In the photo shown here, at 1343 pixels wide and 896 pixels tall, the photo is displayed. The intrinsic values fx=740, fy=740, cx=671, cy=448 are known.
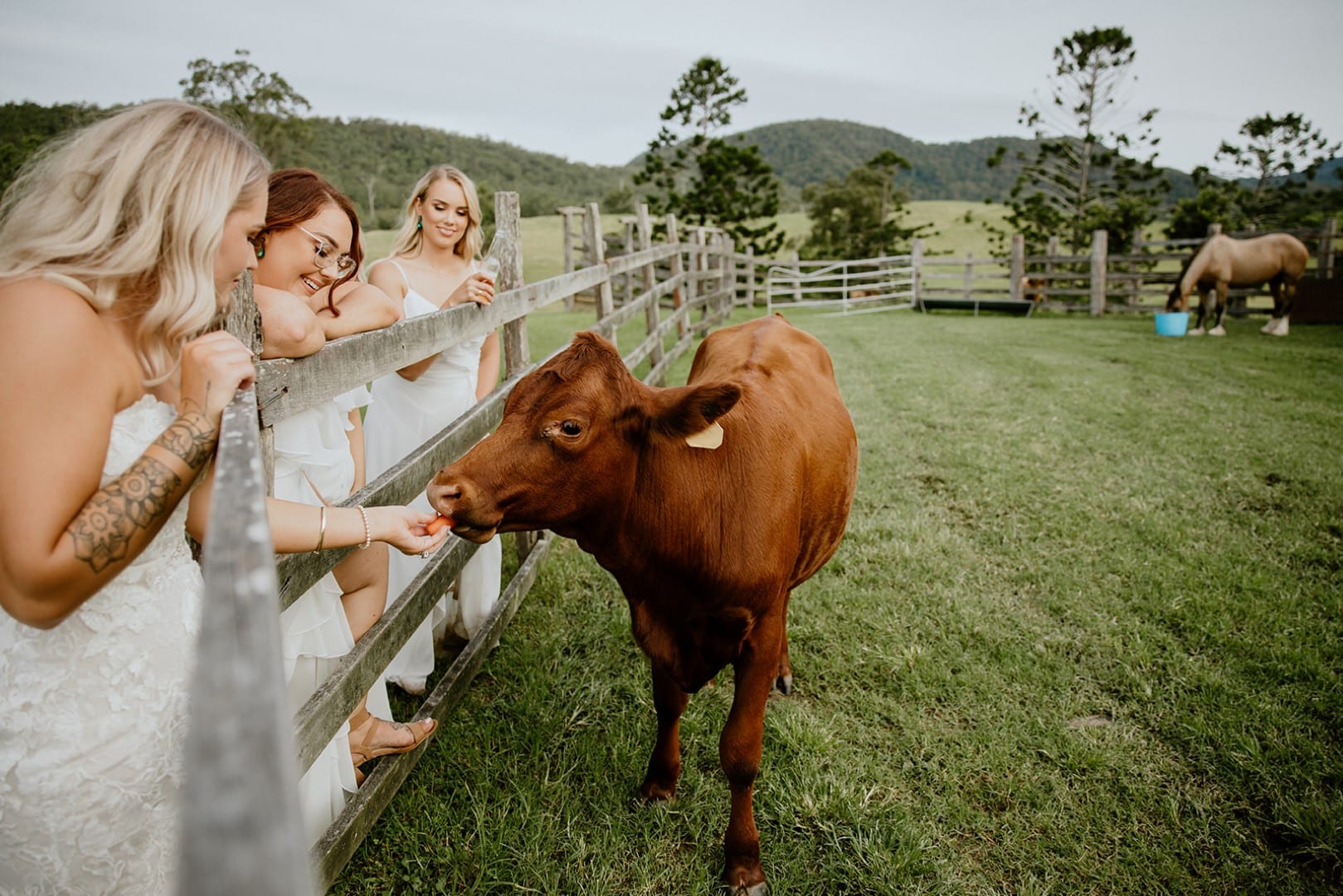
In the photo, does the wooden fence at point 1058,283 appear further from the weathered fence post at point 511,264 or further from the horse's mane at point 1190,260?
the weathered fence post at point 511,264

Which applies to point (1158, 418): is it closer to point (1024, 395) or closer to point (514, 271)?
point (1024, 395)

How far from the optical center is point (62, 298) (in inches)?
50.1

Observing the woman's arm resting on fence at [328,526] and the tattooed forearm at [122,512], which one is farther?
the woman's arm resting on fence at [328,526]

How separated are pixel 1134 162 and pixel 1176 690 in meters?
37.8

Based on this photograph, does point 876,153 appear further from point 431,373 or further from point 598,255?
point 431,373

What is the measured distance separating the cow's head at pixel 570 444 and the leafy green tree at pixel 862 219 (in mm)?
42471

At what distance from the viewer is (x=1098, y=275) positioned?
64.7ft

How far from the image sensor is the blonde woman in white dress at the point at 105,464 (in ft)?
4.01

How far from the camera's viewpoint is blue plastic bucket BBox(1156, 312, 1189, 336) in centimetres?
1461

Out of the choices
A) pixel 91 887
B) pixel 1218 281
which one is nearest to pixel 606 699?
pixel 91 887

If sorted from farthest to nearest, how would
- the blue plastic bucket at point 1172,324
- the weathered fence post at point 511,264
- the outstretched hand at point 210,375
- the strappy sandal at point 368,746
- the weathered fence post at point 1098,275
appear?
1. the weathered fence post at point 1098,275
2. the blue plastic bucket at point 1172,324
3. the weathered fence post at point 511,264
4. the strappy sandal at point 368,746
5. the outstretched hand at point 210,375

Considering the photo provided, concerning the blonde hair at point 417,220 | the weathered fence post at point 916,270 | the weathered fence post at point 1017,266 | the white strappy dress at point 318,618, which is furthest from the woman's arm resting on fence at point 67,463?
the weathered fence post at point 916,270

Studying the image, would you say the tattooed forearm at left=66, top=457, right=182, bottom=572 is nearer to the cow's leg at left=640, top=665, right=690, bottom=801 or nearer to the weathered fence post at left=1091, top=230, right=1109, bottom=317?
the cow's leg at left=640, top=665, right=690, bottom=801

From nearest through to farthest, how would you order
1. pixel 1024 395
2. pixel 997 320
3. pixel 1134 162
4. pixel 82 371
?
pixel 82 371 < pixel 1024 395 < pixel 997 320 < pixel 1134 162
